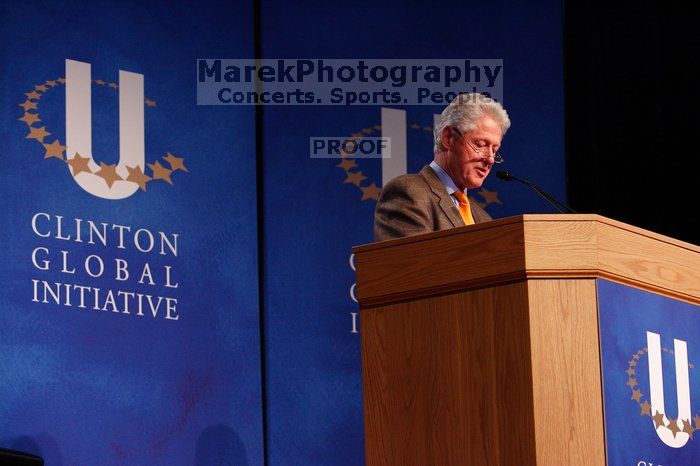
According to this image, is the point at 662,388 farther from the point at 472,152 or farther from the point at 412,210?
the point at 472,152

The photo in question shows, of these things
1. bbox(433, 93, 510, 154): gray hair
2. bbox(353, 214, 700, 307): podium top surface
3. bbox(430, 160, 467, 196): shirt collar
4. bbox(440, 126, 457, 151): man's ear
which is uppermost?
bbox(433, 93, 510, 154): gray hair

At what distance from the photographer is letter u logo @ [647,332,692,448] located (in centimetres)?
256

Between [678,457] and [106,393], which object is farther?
[106,393]

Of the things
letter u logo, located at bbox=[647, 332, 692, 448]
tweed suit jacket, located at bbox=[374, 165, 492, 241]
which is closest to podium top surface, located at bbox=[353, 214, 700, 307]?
letter u logo, located at bbox=[647, 332, 692, 448]

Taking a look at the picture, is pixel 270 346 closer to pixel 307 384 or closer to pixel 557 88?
pixel 307 384

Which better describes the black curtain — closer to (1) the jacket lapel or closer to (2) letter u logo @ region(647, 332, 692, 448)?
(1) the jacket lapel

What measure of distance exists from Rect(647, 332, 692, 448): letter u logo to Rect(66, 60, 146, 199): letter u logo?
7.24 ft

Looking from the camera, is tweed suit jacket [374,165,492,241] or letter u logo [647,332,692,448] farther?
tweed suit jacket [374,165,492,241]

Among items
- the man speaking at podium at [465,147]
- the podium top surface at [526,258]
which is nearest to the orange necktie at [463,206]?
the man speaking at podium at [465,147]

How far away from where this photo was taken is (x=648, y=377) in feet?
8.36

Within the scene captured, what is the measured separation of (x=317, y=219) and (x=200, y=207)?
48 centimetres

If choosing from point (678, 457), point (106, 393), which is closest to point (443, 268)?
point (678, 457)

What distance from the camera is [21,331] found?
3.83 meters

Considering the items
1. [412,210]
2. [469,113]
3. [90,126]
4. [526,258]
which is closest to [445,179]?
[469,113]
